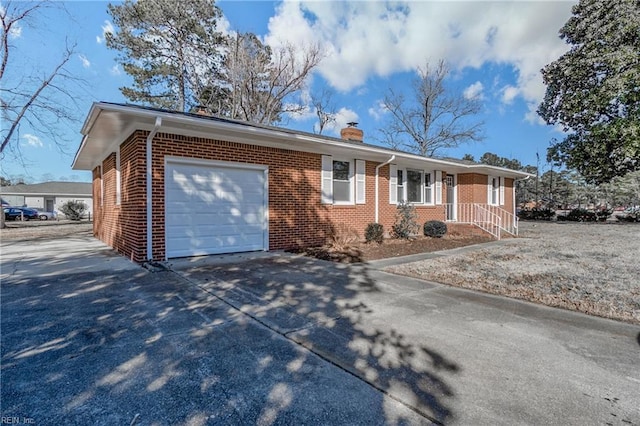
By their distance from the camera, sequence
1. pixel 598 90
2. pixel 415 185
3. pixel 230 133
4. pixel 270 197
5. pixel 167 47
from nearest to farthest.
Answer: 1. pixel 230 133
2. pixel 270 197
3. pixel 415 185
4. pixel 598 90
5. pixel 167 47

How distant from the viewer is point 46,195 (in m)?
39.8

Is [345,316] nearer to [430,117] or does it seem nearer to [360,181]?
[360,181]

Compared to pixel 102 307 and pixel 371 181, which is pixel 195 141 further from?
pixel 371 181

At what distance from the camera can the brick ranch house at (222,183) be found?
6445 mm

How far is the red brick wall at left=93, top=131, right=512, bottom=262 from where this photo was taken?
21.3 feet

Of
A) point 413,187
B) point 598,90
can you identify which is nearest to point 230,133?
point 413,187

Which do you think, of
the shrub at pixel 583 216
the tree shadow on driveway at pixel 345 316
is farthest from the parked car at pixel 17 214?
the shrub at pixel 583 216

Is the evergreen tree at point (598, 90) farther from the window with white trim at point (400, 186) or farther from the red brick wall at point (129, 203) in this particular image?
the red brick wall at point (129, 203)

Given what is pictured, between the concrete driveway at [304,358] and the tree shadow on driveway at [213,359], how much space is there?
13mm

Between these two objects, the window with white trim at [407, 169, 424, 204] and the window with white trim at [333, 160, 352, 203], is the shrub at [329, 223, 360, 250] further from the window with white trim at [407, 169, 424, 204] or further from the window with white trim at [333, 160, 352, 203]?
the window with white trim at [407, 169, 424, 204]

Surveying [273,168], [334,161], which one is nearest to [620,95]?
[334,161]

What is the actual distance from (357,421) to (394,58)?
2106 cm

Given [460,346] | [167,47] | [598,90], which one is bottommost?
[460,346]

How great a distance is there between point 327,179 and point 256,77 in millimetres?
13675
